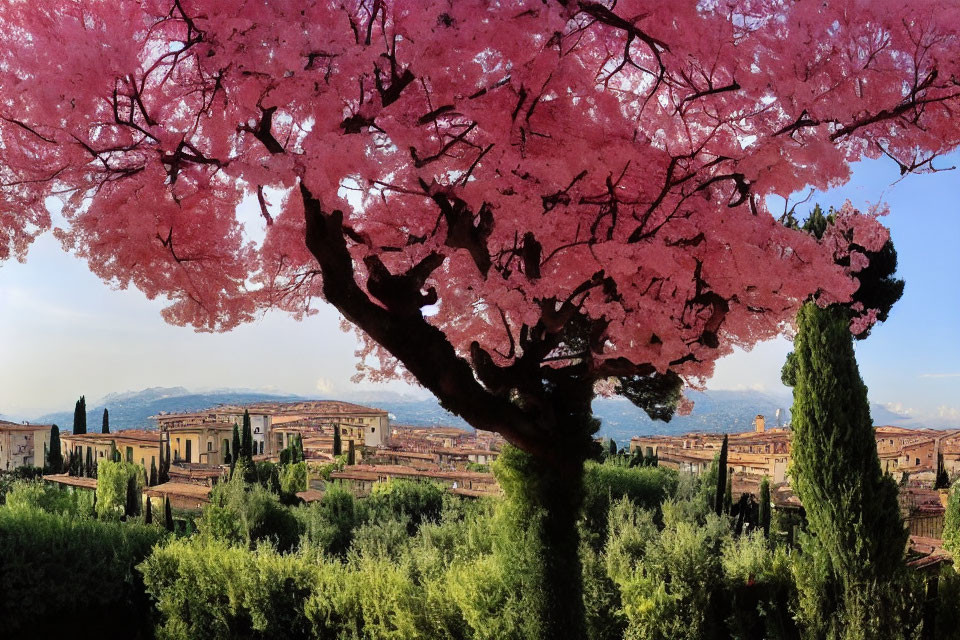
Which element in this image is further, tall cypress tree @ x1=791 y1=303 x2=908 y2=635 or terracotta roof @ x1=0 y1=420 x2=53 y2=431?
terracotta roof @ x1=0 y1=420 x2=53 y2=431

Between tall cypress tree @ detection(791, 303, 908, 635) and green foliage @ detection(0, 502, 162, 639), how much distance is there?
588cm

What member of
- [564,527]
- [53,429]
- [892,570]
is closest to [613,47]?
[564,527]

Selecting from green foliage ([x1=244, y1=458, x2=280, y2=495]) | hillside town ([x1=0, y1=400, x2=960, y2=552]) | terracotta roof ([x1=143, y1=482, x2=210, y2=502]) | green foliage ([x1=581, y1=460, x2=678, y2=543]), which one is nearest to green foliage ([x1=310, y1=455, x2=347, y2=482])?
hillside town ([x1=0, y1=400, x2=960, y2=552])

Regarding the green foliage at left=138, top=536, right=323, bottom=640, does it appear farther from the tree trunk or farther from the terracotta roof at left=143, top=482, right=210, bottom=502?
the terracotta roof at left=143, top=482, right=210, bottom=502

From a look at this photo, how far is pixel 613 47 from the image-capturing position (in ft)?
8.02

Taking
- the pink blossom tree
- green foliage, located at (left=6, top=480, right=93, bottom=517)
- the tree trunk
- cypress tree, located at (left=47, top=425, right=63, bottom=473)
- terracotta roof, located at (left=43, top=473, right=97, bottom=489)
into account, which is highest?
the pink blossom tree

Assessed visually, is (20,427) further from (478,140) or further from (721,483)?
(478,140)

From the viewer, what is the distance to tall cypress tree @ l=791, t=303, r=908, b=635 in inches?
205

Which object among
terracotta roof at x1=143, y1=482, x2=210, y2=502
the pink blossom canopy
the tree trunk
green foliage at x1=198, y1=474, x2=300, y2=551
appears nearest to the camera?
the pink blossom canopy

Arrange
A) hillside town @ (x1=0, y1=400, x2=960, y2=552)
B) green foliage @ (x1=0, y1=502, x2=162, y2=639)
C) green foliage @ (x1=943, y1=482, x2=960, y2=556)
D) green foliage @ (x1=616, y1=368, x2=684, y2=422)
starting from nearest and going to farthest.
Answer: green foliage @ (x1=616, y1=368, x2=684, y2=422)
green foliage @ (x1=0, y1=502, x2=162, y2=639)
green foliage @ (x1=943, y1=482, x2=960, y2=556)
hillside town @ (x1=0, y1=400, x2=960, y2=552)

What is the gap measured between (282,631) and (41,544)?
2.99 metres

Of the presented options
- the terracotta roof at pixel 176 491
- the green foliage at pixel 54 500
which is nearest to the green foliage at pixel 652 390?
the green foliage at pixel 54 500

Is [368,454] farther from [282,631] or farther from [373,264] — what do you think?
[373,264]

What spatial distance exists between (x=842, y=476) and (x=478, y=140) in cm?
417
